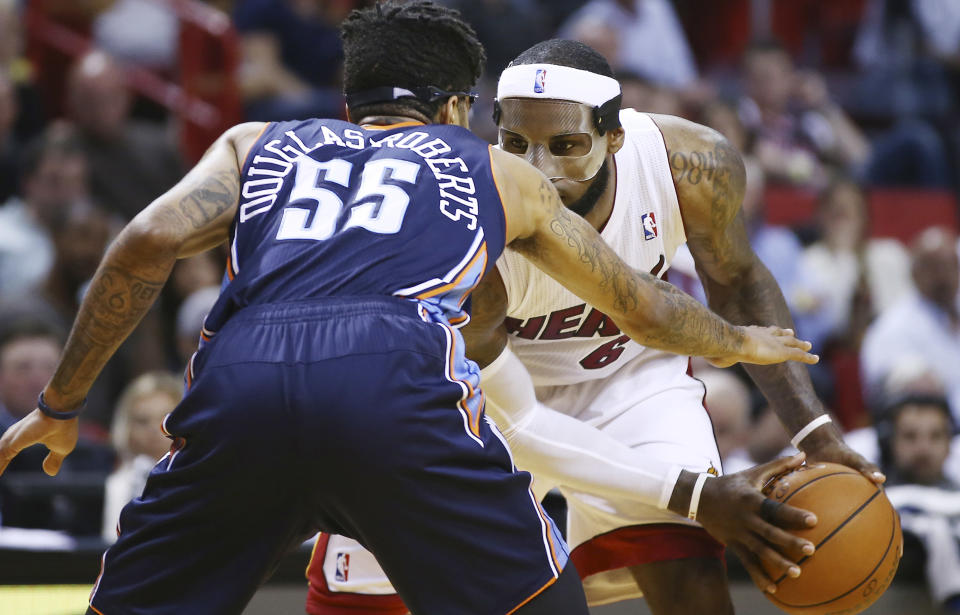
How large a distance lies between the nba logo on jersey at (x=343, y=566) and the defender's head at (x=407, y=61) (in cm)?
145

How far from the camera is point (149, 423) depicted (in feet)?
17.4

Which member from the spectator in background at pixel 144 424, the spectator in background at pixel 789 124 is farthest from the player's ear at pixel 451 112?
the spectator in background at pixel 789 124

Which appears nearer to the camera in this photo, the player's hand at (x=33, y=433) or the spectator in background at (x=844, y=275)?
the player's hand at (x=33, y=433)

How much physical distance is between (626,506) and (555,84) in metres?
1.23

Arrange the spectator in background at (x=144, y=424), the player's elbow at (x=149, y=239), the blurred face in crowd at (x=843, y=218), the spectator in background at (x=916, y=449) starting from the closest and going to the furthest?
the player's elbow at (x=149, y=239)
the spectator in background at (x=144, y=424)
the spectator in background at (x=916, y=449)
the blurred face in crowd at (x=843, y=218)

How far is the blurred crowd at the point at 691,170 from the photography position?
564 centimetres

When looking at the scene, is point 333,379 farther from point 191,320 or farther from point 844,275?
point 844,275

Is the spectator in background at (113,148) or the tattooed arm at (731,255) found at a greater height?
the tattooed arm at (731,255)

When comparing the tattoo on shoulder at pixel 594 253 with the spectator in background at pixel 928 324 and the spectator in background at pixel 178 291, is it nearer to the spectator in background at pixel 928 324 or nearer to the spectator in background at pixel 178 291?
the spectator in background at pixel 178 291

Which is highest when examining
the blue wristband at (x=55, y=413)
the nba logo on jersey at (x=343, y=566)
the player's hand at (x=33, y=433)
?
the blue wristband at (x=55, y=413)

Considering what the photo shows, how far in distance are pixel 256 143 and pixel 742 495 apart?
155cm

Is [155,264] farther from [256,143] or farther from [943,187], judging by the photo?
[943,187]

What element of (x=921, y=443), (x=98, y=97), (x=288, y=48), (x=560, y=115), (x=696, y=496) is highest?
(x=560, y=115)

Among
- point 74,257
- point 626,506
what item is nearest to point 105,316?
point 626,506
